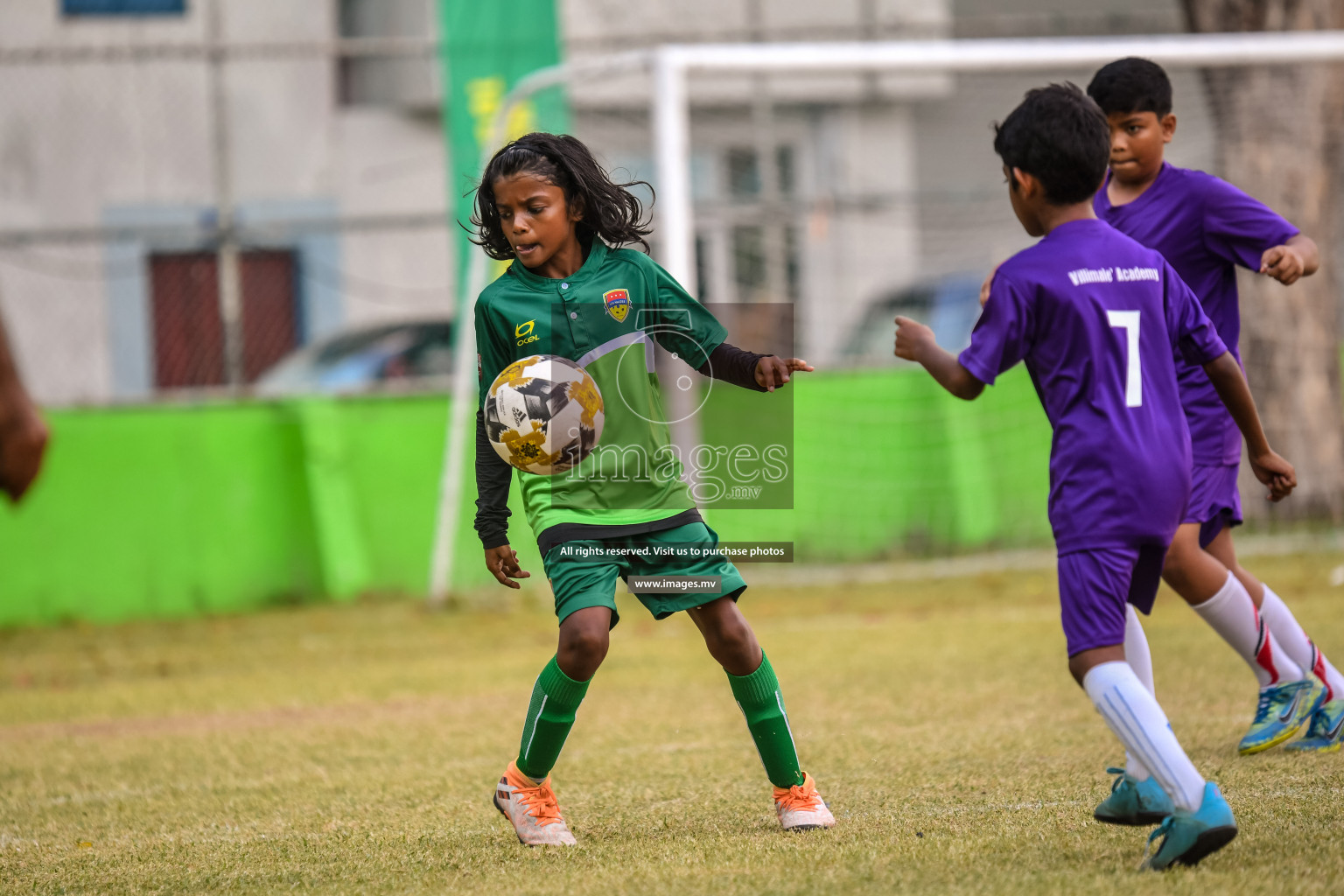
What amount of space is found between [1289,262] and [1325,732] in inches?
52.9

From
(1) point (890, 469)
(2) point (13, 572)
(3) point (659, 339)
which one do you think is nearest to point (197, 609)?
(2) point (13, 572)

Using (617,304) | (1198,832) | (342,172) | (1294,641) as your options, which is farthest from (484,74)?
(1198,832)

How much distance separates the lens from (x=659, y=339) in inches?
153

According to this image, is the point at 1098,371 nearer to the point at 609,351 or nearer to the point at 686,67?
the point at 609,351

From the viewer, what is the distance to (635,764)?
16.1 feet

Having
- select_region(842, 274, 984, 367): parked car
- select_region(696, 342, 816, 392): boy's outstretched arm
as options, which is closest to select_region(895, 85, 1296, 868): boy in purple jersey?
select_region(696, 342, 816, 392): boy's outstretched arm

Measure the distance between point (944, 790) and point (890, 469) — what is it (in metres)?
6.94

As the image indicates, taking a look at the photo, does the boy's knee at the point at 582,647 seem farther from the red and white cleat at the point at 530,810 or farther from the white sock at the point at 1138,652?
→ the white sock at the point at 1138,652

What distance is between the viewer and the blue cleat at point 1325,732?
175 inches

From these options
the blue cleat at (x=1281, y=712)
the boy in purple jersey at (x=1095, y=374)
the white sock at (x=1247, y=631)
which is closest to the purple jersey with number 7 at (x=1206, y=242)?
the white sock at (x=1247, y=631)

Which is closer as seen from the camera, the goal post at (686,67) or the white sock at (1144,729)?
the white sock at (1144,729)

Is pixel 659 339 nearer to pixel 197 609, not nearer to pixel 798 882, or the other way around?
pixel 798 882

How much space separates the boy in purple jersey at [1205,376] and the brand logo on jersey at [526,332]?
1.70 metres

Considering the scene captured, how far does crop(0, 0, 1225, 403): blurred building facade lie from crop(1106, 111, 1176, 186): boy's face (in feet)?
26.5
